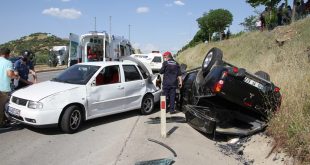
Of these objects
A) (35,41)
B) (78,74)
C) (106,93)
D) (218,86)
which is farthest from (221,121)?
(35,41)

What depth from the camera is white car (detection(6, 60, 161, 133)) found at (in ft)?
24.8

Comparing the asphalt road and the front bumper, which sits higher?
the front bumper

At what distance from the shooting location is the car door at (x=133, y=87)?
966cm

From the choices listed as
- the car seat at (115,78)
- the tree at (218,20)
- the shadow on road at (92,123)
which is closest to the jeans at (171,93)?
the shadow on road at (92,123)

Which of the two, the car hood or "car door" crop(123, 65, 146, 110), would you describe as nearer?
the car hood

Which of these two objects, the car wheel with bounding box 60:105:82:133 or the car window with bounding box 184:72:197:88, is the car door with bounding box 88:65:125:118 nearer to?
the car wheel with bounding box 60:105:82:133

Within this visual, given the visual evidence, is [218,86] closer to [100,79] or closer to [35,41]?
[100,79]

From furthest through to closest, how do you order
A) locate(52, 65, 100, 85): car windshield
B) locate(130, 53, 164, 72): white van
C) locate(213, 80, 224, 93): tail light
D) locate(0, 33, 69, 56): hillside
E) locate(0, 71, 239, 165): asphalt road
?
locate(0, 33, 69, 56): hillside → locate(130, 53, 164, 72): white van → locate(52, 65, 100, 85): car windshield → locate(213, 80, 224, 93): tail light → locate(0, 71, 239, 165): asphalt road

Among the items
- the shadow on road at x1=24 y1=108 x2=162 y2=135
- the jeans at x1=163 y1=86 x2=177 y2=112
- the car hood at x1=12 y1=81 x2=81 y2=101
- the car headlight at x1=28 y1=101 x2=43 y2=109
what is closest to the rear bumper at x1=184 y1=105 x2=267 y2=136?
the jeans at x1=163 y1=86 x2=177 y2=112

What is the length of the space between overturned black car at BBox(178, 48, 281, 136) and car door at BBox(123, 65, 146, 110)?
6.45ft

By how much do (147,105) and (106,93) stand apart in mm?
1905

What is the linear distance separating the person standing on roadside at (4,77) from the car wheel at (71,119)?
1.58m

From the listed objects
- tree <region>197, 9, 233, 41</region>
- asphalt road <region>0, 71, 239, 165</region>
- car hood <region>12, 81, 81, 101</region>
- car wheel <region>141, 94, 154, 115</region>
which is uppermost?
tree <region>197, 9, 233, 41</region>

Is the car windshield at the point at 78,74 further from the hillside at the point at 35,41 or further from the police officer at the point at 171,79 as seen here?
the hillside at the point at 35,41
